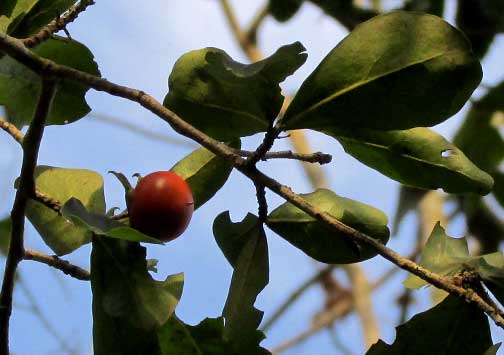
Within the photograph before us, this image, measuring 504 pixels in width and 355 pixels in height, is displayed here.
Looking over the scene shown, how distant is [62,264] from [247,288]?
0.17m

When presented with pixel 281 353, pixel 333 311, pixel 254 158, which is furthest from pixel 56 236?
pixel 333 311

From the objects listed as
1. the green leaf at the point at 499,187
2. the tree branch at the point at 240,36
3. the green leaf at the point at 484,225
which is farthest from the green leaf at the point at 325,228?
the tree branch at the point at 240,36

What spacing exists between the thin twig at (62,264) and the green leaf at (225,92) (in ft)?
0.55

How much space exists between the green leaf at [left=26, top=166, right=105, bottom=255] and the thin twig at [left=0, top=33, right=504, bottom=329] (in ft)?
0.49

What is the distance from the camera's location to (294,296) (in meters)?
3.08

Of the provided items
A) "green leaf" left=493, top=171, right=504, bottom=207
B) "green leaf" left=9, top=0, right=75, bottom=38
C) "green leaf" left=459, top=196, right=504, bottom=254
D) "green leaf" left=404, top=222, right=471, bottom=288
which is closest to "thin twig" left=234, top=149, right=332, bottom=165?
"green leaf" left=404, top=222, right=471, bottom=288

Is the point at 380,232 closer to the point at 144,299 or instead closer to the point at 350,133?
the point at 350,133

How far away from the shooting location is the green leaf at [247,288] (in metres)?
0.74

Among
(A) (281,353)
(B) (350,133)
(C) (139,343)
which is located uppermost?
(A) (281,353)

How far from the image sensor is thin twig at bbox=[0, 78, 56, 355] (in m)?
0.65

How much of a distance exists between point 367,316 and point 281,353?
339mm

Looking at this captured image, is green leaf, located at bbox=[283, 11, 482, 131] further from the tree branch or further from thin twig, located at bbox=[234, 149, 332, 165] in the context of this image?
the tree branch

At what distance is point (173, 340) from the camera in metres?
0.76

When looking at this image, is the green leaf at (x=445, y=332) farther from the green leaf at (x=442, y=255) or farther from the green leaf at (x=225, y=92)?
the green leaf at (x=225, y=92)
